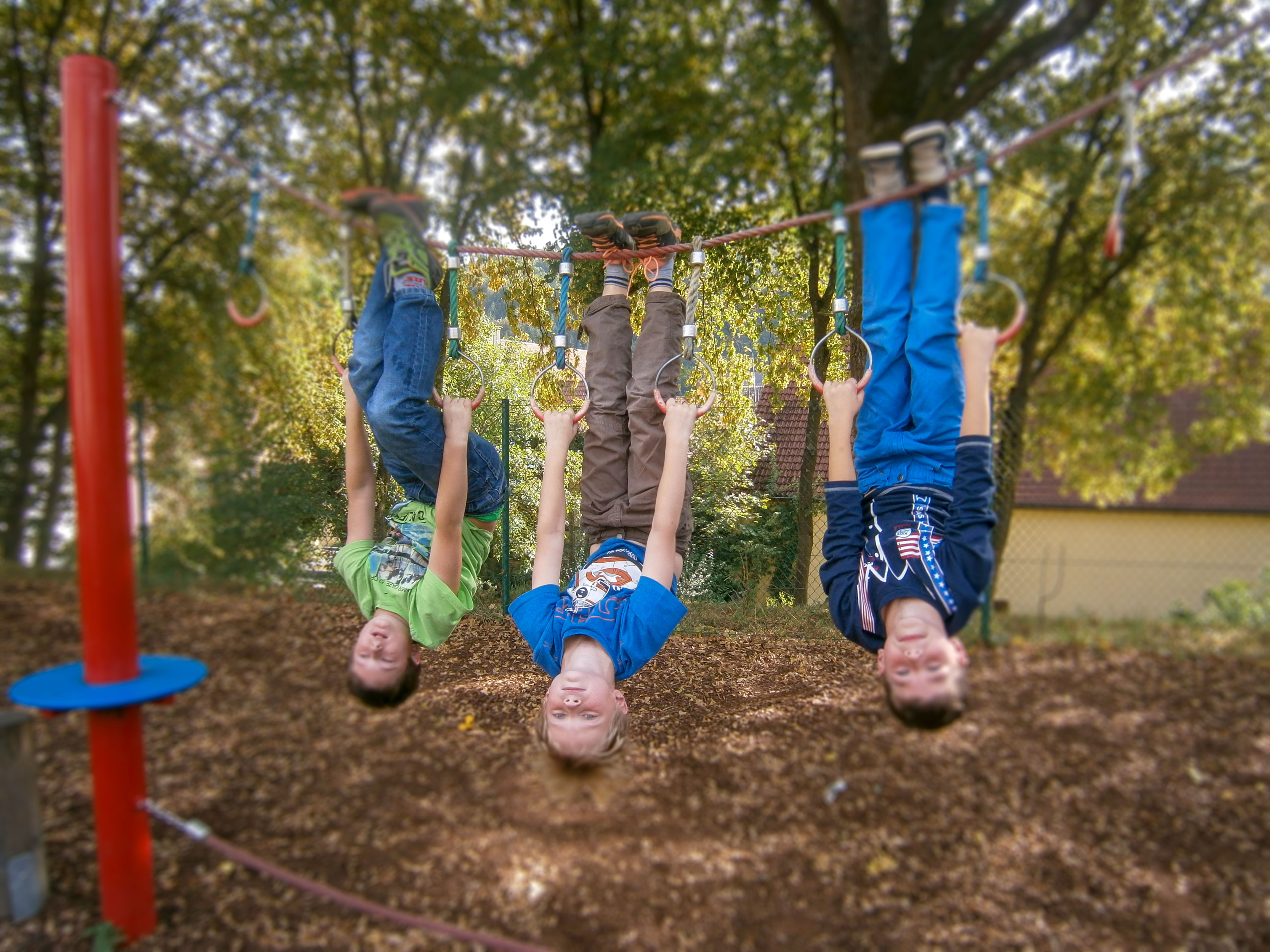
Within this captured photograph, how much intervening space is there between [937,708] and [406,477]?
214 cm

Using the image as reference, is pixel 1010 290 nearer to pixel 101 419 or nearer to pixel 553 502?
pixel 553 502

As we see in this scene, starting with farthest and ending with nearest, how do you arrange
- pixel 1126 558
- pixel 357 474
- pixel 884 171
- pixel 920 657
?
1. pixel 1126 558
2. pixel 357 474
3. pixel 920 657
4. pixel 884 171

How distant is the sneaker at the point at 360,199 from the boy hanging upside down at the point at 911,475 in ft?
4.77

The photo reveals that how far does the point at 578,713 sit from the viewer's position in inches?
97.2

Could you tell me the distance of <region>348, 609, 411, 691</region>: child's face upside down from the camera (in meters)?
2.70

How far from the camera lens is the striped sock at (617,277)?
2.94 meters

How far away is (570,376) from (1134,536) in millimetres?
3023

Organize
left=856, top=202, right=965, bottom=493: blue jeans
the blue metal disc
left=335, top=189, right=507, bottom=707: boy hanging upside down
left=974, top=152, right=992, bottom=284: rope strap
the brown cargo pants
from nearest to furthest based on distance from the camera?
left=974, top=152, right=992, bottom=284: rope strap < left=856, top=202, right=965, bottom=493: blue jeans < the blue metal disc < left=335, top=189, right=507, bottom=707: boy hanging upside down < the brown cargo pants

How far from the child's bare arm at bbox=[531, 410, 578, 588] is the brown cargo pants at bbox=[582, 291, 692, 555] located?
0.27 meters

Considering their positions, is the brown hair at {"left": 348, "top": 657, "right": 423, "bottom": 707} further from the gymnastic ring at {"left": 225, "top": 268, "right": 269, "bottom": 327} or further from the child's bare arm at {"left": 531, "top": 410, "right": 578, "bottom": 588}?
the gymnastic ring at {"left": 225, "top": 268, "right": 269, "bottom": 327}

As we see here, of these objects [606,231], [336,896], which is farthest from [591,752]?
[606,231]

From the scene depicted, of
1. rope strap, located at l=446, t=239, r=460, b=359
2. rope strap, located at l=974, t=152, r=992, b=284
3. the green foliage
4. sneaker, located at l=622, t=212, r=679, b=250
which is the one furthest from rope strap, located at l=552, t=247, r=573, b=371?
the green foliage

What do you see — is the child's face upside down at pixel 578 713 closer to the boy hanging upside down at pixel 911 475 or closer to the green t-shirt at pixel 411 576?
the green t-shirt at pixel 411 576

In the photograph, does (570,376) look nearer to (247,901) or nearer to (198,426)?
(198,426)
